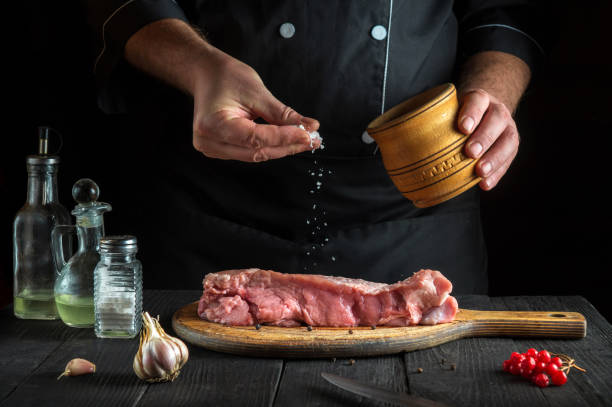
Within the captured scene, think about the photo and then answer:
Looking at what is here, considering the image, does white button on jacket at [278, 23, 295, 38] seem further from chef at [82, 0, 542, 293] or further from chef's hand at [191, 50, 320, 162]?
chef's hand at [191, 50, 320, 162]

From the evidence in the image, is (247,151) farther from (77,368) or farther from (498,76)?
(498,76)

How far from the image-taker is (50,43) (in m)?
2.77

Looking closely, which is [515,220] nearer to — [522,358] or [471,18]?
[471,18]

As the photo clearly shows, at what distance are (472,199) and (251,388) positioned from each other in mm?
1485

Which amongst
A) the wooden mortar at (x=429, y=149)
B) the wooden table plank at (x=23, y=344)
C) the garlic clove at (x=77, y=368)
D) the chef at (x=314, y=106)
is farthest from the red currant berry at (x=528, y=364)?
the wooden table plank at (x=23, y=344)

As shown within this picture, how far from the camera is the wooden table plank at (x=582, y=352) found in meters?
1.28

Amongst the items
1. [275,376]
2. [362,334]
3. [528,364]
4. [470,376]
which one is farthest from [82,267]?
[528,364]

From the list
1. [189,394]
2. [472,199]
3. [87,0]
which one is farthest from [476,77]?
[189,394]

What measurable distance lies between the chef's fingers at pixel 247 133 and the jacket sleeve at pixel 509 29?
109 cm

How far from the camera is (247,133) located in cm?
162

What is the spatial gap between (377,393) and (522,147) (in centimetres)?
204

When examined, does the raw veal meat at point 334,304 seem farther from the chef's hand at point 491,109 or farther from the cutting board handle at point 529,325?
the chef's hand at point 491,109

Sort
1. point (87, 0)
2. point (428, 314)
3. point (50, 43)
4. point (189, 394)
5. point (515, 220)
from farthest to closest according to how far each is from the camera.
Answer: point (515, 220) → point (50, 43) → point (87, 0) → point (428, 314) → point (189, 394)

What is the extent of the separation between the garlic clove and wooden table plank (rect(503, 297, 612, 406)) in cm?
90
